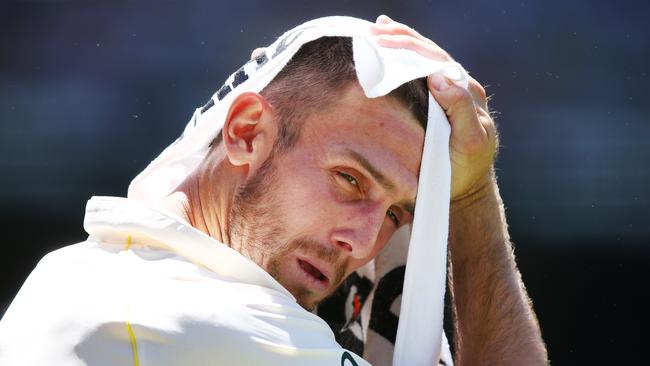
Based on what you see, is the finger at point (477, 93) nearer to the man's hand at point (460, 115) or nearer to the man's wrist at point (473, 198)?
the man's hand at point (460, 115)

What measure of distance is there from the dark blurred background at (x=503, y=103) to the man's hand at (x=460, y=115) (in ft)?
8.02

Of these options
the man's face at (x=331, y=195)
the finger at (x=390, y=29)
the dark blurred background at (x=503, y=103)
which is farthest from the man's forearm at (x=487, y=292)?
the dark blurred background at (x=503, y=103)

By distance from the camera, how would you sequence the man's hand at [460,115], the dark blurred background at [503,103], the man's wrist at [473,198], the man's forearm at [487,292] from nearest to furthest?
the man's hand at [460,115]
the man's forearm at [487,292]
the man's wrist at [473,198]
the dark blurred background at [503,103]

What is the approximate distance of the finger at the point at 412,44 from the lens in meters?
1.96

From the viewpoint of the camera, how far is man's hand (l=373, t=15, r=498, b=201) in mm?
1990

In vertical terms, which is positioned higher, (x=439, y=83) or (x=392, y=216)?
(x=439, y=83)

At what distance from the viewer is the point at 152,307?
159cm

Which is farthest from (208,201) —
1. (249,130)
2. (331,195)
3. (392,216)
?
(392,216)

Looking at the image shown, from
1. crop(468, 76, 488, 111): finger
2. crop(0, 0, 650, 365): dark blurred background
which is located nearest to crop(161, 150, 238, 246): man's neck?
crop(468, 76, 488, 111): finger

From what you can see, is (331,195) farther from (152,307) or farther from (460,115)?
(152,307)

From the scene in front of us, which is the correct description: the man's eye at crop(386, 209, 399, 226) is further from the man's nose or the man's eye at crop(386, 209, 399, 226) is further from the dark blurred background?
the dark blurred background

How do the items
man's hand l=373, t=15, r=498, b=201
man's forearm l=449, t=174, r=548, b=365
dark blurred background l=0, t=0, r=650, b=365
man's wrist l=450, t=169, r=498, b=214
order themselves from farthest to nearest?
dark blurred background l=0, t=0, r=650, b=365 → man's wrist l=450, t=169, r=498, b=214 → man's forearm l=449, t=174, r=548, b=365 → man's hand l=373, t=15, r=498, b=201

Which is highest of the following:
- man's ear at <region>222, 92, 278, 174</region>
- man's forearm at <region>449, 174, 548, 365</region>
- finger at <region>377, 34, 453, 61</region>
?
finger at <region>377, 34, 453, 61</region>

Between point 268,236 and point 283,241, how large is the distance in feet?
0.11
